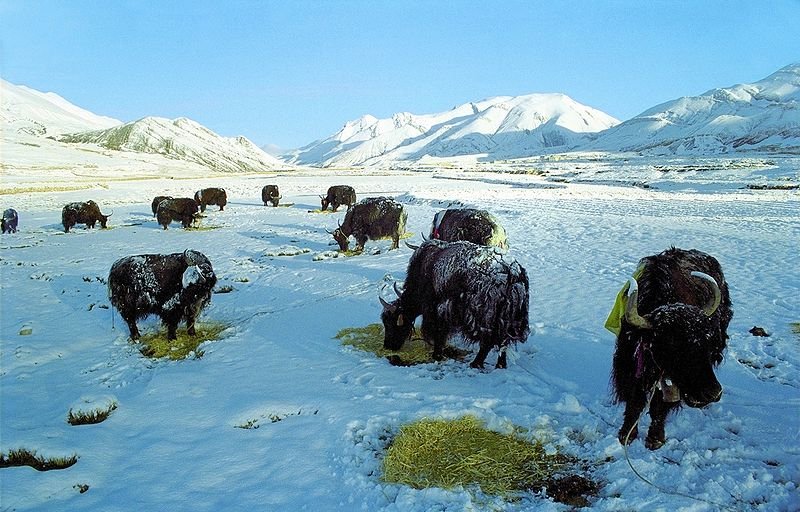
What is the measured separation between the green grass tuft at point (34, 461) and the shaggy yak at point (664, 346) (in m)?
5.30

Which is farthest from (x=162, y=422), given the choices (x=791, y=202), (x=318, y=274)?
(x=791, y=202)

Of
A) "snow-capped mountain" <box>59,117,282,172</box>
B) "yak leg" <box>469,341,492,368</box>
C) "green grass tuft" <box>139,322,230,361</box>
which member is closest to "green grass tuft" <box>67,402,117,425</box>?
"green grass tuft" <box>139,322,230,361</box>

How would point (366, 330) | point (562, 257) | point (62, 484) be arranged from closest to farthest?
point (62, 484) → point (366, 330) → point (562, 257)

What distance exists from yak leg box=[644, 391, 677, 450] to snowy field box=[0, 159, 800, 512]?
0.36ft

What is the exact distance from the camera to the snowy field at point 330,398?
3889mm

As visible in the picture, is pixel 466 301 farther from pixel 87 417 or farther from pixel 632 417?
pixel 87 417

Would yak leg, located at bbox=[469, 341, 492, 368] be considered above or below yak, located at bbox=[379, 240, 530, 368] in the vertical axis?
below

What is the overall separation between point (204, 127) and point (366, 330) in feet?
555

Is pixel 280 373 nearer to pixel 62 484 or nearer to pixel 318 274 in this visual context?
pixel 62 484

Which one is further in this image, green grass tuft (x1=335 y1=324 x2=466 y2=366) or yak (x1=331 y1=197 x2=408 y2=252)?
yak (x1=331 y1=197 x2=408 y2=252)

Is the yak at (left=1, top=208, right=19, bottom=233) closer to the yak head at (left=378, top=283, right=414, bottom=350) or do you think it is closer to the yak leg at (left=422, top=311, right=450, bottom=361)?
the yak head at (left=378, top=283, right=414, bottom=350)

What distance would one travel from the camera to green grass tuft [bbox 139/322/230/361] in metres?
7.39

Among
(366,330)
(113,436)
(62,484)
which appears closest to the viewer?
(62,484)

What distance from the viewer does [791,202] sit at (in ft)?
74.6
